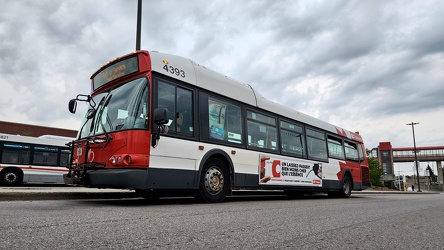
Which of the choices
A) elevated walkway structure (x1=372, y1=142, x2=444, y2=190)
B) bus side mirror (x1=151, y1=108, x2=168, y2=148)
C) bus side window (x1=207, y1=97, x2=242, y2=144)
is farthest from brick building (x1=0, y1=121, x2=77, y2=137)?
elevated walkway structure (x1=372, y1=142, x2=444, y2=190)

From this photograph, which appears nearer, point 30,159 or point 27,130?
point 30,159

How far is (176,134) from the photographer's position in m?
6.80

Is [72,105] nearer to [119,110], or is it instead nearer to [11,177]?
[119,110]

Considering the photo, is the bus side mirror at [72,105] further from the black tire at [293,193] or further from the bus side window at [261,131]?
the black tire at [293,193]

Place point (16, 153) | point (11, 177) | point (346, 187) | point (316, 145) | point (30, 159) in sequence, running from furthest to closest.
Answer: point (30, 159)
point (16, 153)
point (11, 177)
point (346, 187)
point (316, 145)

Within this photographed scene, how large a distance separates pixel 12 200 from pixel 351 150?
12494 millimetres

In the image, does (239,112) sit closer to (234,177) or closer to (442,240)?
(234,177)

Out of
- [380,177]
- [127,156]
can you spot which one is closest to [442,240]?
[127,156]

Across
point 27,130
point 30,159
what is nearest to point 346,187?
point 30,159

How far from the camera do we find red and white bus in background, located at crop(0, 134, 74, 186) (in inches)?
670

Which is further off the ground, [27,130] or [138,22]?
[27,130]

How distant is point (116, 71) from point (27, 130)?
114 feet

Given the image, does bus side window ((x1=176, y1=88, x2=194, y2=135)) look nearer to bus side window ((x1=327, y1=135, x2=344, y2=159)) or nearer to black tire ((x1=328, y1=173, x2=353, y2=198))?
bus side window ((x1=327, y1=135, x2=344, y2=159))

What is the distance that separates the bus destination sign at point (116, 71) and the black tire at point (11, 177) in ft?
39.4
